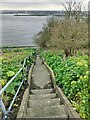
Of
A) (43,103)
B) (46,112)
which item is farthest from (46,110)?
(43,103)

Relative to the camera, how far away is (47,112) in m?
6.32

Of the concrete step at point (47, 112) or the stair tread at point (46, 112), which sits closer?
the concrete step at point (47, 112)

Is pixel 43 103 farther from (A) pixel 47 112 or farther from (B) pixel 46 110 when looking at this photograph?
(A) pixel 47 112

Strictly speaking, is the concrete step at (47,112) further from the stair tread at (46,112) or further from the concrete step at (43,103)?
the concrete step at (43,103)

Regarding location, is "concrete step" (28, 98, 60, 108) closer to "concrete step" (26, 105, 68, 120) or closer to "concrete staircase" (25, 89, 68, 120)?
"concrete staircase" (25, 89, 68, 120)

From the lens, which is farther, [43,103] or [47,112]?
[43,103]

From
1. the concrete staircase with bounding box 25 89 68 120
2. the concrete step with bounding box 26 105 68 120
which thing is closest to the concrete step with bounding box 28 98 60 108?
the concrete staircase with bounding box 25 89 68 120

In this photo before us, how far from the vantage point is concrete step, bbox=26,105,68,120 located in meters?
6.00

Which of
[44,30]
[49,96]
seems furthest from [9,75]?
[44,30]

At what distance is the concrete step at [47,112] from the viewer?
6.00 meters

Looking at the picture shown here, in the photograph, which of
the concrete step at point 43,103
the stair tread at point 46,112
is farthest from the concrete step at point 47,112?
the concrete step at point 43,103

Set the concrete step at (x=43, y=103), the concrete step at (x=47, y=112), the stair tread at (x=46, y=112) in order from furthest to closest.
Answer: the concrete step at (x=43, y=103) < the stair tread at (x=46, y=112) < the concrete step at (x=47, y=112)

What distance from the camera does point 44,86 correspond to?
11805mm

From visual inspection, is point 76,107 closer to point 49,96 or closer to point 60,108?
point 60,108
